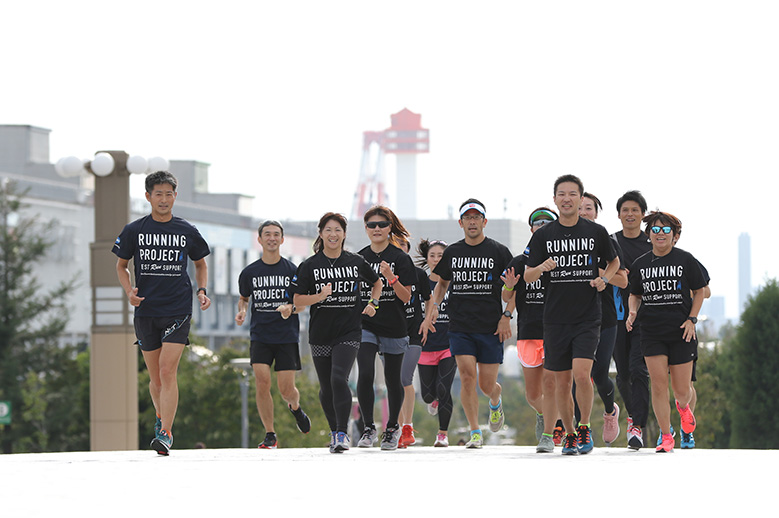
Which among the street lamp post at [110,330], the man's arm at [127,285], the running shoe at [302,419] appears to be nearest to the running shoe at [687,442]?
the running shoe at [302,419]

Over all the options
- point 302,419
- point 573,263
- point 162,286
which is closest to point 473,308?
point 573,263

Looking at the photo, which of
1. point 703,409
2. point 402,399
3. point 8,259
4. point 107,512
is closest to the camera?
point 107,512

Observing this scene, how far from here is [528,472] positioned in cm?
989

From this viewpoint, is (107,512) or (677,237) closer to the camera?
(107,512)

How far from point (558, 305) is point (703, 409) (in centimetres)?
3701

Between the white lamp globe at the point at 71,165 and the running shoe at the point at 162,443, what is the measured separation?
1419 cm

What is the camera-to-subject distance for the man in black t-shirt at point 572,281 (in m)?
12.0

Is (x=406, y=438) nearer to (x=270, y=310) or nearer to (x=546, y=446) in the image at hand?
(x=270, y=310)

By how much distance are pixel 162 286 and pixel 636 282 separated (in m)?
4.03

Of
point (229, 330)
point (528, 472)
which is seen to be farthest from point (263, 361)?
point (229, 330)

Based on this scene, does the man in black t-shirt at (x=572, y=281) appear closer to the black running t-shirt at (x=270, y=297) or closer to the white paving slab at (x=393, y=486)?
the white paving slab at (x=393, y=486)

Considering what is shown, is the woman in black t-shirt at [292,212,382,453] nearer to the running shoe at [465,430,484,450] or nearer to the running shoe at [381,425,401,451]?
the running shoe at [381,425,401,451]

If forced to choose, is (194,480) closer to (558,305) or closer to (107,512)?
(107,512)

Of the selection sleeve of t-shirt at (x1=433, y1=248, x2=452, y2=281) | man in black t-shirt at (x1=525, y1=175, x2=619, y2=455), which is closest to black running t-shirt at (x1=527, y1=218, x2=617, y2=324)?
man in black t-shirt at (x1=525, y1=175, x2=619, y2=455)
